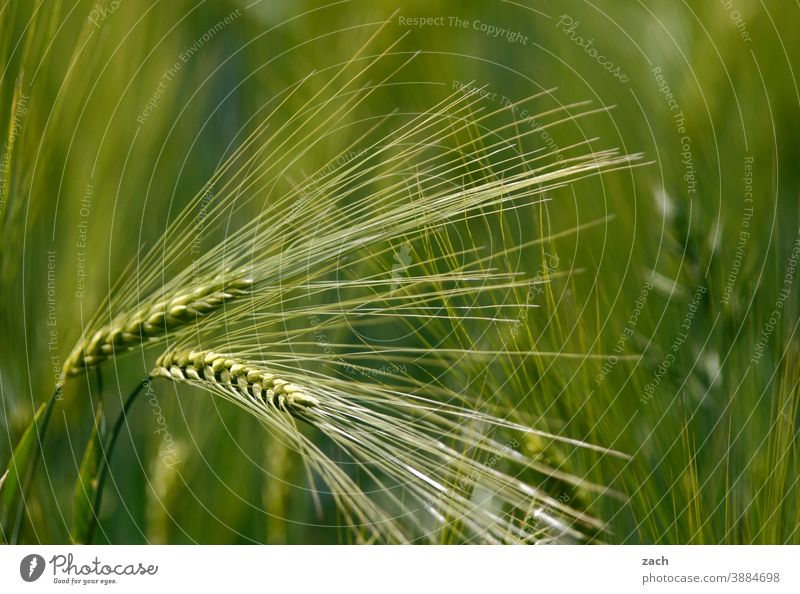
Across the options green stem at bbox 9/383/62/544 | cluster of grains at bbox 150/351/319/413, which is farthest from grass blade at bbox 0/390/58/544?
cluster of grains at bbox 150/351/319/413

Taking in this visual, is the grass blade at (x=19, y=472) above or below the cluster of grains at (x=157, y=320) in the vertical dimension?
below

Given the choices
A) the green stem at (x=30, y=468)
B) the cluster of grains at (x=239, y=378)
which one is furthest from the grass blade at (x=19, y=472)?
the cluster of grains at (x=239, y=378)

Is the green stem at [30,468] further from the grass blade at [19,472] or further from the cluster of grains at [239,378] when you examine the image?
the cluster of grains at [239,378]

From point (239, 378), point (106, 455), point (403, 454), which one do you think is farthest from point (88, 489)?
point (403, 454)

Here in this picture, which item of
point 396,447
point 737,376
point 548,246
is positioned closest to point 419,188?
point 548,246

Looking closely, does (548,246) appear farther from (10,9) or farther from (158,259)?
(10,9)

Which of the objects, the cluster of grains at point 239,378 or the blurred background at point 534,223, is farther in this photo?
the blurred background at point 534,223

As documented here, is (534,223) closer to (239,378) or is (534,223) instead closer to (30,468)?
(239,378)
